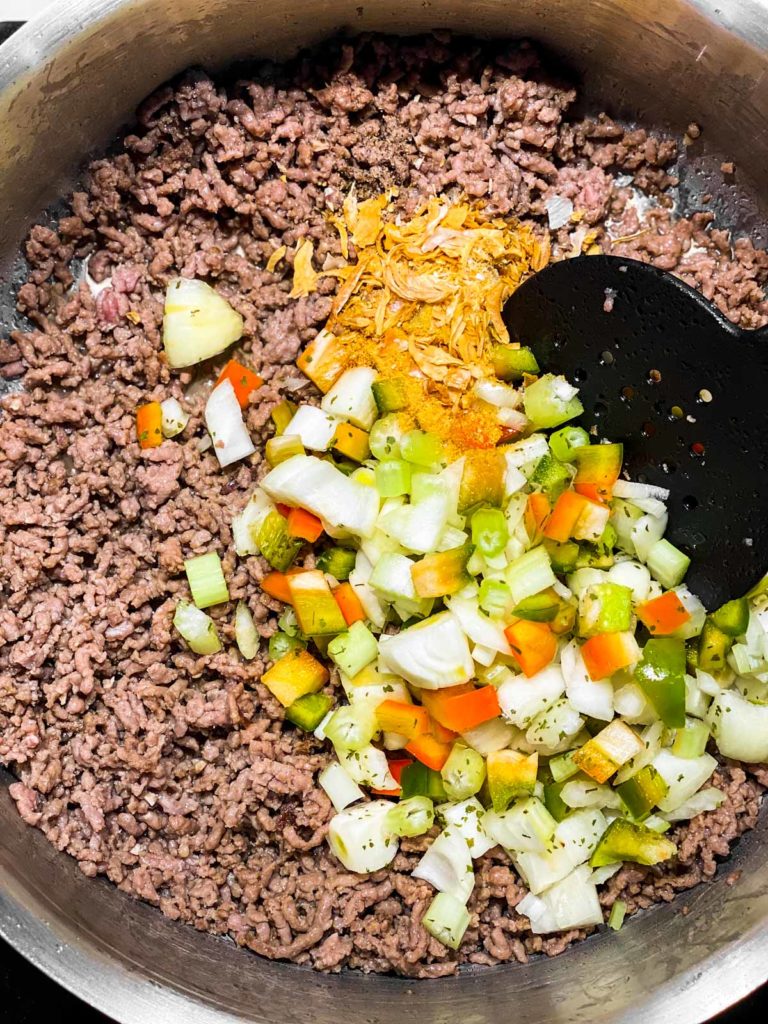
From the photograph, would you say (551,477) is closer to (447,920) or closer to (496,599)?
(496,599)

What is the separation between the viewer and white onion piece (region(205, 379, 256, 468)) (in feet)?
6.73

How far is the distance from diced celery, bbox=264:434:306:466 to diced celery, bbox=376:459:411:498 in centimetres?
17

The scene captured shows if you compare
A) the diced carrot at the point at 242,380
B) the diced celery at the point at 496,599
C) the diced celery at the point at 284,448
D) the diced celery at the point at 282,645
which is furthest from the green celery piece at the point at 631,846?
the diced carrot at the point at 242,380

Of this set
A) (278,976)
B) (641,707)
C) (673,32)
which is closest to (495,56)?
(673,32)

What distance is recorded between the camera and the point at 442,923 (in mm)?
1945

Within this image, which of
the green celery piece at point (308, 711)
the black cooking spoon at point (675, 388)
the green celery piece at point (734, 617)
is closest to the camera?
the black cooking spoon at point (675, 388)

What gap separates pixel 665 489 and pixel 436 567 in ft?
1.59

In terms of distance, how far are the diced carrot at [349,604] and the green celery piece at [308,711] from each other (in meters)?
0.17

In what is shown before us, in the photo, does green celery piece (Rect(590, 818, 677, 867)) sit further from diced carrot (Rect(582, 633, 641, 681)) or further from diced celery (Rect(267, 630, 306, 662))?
diced celery (Rect(267, 630, 306, 662))

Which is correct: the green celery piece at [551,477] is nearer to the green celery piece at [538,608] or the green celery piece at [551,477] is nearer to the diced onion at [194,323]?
the green celery piece at [538,608]

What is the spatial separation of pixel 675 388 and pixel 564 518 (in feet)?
1.05

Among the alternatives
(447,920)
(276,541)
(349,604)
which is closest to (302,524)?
(276,541)

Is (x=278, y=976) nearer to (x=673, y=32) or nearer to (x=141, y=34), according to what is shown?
(x=141, y=34)

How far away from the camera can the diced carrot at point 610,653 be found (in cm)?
185
